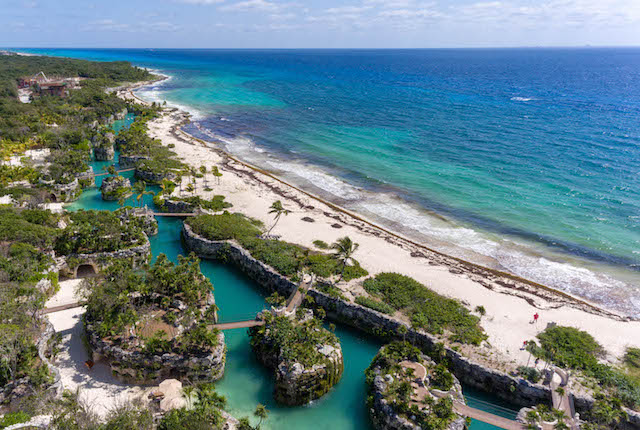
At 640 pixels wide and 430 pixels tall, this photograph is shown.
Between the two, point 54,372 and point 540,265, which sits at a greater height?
point 54,372

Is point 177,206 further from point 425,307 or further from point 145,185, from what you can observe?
point 425,307

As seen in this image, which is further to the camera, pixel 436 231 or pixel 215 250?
pixel 436 231

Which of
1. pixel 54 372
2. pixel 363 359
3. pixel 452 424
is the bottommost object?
pixel 363 359

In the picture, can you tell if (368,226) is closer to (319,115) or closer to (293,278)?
(293,278)

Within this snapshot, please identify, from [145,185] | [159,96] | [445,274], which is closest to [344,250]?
[445,274]

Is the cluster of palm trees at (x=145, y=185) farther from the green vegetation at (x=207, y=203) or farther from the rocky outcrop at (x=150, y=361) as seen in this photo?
the rocky outcrop at (x=150, y=361)

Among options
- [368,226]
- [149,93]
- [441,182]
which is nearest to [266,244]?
[368,226]

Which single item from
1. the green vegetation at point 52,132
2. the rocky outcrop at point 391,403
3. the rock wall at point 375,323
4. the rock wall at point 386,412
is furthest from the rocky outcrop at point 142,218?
the rock wall at point 386,412
